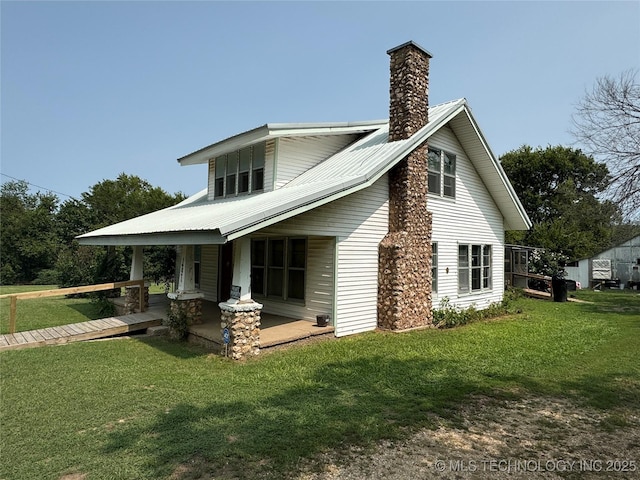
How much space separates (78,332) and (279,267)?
5485 millimetres

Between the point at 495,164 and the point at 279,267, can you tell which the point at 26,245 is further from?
the point at 495,164

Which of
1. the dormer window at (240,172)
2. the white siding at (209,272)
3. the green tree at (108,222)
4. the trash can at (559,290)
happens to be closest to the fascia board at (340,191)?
the dormer window at (240,172)

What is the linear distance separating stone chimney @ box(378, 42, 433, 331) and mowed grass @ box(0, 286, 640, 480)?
987 mm

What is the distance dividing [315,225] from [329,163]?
373 centimetres

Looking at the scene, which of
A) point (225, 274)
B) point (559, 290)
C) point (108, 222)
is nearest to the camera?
point (225, 274)

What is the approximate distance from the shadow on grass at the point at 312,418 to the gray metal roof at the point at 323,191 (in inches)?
115

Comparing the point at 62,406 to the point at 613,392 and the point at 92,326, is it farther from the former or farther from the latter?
the point at 613,392

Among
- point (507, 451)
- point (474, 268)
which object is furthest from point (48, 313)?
point (474, 268)

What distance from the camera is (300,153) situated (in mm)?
12148

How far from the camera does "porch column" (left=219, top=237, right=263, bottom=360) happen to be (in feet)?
24.8

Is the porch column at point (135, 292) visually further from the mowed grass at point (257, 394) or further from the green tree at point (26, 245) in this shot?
the green tree at point (26, 245)

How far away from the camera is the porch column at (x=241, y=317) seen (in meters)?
7.55

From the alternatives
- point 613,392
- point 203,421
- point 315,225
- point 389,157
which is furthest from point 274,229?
point 613,392

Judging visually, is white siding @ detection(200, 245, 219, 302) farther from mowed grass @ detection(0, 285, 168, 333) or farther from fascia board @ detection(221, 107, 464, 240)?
fascia board @ detection(221, 107, 464, 240)
